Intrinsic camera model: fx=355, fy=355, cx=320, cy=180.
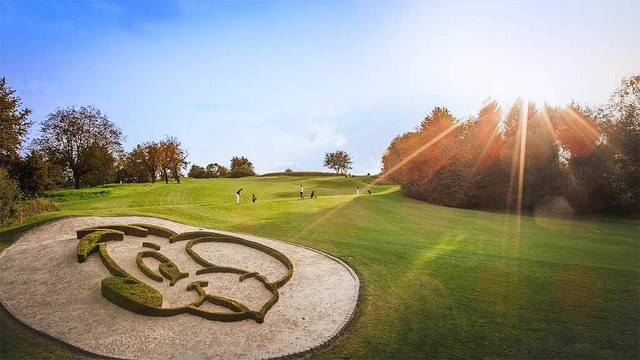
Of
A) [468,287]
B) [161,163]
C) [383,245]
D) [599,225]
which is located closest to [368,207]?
[383,245]

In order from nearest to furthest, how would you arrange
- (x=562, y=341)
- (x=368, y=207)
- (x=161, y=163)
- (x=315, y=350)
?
(x=315, y=350) < (x=562, y=341) < (x=368, y=207) < (x=161, y=163)

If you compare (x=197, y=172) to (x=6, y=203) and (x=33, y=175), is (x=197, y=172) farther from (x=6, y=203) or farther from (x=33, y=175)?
(x=6, y=203)

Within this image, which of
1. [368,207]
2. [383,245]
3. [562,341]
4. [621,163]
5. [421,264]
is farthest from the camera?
[621,163]

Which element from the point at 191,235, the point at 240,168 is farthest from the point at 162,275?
the point at 240,168

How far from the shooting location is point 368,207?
37719mm

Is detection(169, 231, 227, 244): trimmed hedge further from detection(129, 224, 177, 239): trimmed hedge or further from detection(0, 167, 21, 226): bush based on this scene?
detection(0, 167, 21, 226): bush

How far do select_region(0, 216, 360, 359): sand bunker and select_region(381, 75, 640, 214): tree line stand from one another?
126 feet

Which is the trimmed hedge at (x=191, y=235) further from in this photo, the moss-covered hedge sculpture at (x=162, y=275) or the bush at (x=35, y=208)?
the bush at (x=35, y=208)

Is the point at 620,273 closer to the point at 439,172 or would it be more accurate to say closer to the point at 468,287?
the point at 468,287

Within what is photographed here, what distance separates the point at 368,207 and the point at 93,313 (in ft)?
95.6

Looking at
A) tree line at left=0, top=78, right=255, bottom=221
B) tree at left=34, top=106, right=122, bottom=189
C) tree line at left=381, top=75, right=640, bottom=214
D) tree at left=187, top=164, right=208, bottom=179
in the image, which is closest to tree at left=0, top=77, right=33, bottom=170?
tree line at left=0, top=78, right=255, bottom=221

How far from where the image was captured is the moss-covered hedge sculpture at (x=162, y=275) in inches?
455

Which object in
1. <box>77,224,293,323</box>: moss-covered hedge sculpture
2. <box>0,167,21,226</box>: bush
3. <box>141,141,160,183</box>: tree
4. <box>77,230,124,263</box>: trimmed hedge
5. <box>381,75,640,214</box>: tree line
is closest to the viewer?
<box>77,224,293,323</box>: moss-covered hedge sculpture

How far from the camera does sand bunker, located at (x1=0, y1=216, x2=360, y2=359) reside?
33.6ft
